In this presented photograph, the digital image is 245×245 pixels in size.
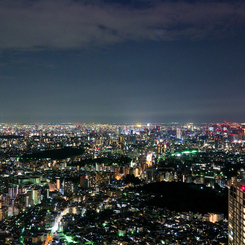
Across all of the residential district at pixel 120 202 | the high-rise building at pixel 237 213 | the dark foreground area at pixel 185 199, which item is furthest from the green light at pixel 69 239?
the high-rise building at pixel 237 213

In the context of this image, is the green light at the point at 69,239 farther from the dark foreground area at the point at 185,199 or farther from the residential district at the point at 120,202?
the dark foreground area at the point at 185,199

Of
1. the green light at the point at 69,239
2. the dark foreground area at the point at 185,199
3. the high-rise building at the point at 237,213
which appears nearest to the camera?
the high-rise building at the point at 237,213

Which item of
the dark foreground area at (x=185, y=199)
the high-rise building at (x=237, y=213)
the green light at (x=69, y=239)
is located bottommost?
the green light at (x=69, y=239)

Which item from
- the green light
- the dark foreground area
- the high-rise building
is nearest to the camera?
the high-rise building

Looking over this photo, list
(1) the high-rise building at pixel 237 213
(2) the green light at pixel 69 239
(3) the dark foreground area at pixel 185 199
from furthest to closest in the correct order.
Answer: (3) the dark foreground area at pixel 185 199 < (2) the green light at pixel 69 239 < (1) the high-rise building at pixel 237 213

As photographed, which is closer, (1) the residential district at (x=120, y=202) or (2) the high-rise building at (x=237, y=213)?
(2) the high-rise building at (x=237, y=213)

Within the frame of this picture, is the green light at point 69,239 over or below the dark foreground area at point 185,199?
below

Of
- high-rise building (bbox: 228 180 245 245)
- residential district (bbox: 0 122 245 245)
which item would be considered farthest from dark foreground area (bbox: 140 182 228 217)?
high-rise building (bbox: 228 180 245 245)

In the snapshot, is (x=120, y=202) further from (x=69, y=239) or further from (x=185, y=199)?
(x=69, y=239)

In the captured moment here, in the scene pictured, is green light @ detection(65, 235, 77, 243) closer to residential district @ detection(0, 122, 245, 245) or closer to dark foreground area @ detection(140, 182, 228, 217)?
residential district @ detection(0, 122, 245, 245)
